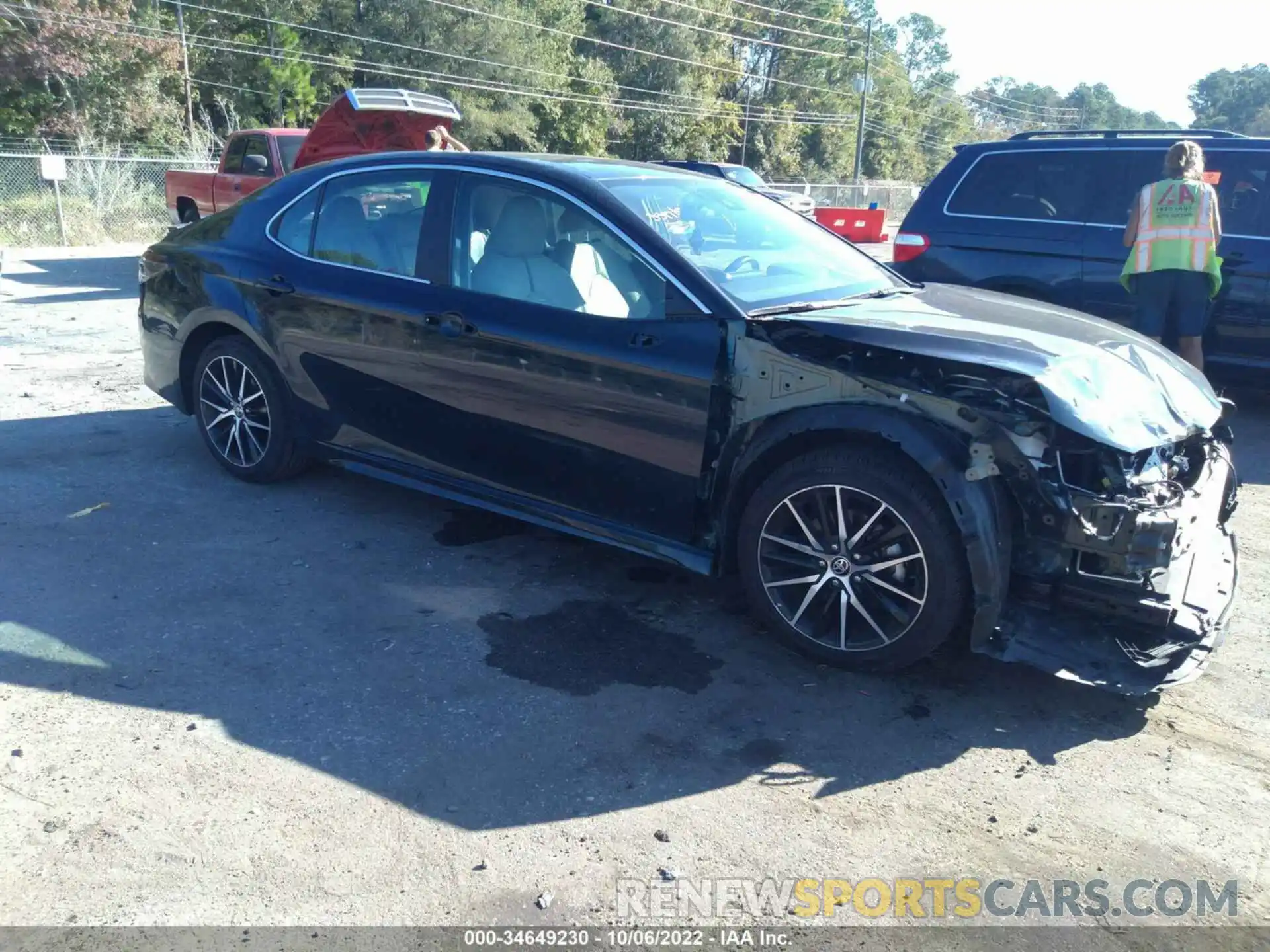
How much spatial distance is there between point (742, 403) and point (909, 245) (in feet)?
15.3

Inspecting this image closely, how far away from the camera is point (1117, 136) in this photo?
24.7 ft

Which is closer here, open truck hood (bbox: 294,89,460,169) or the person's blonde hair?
the person's blonde hair

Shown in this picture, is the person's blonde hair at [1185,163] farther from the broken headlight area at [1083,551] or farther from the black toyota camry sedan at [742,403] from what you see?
the broken headlight area at [1083,551]

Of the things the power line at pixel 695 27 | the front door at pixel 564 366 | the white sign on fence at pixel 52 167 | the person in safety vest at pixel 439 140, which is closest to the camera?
the front door at pixel 564 366

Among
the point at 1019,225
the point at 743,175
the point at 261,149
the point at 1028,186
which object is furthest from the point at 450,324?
the point at 261,149

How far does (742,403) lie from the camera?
3.80 metres

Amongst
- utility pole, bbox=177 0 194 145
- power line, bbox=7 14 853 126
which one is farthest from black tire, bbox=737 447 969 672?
utility pole, bbox=177 0 194 145

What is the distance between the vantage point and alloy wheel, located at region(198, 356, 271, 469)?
17.5ft

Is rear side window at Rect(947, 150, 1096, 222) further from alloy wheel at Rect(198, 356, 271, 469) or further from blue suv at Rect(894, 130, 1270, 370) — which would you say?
alloy wheel at Rect(198, 356, 271, 469)

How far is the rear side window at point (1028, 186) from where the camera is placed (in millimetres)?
7492

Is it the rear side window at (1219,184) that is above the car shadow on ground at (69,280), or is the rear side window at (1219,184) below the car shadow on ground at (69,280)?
above

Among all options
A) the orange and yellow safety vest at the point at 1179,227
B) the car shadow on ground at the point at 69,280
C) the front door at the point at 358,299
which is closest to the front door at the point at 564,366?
the front door at the point at 358,299

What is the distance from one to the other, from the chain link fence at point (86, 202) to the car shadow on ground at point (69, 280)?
7.01 ft

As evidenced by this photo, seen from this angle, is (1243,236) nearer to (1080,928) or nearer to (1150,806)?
(1150,806)
